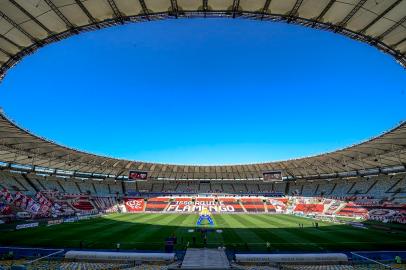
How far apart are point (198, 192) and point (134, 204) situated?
21745mm

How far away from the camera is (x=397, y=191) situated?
54438mm

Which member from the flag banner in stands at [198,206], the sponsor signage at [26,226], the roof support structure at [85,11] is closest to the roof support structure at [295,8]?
the roof support structure at [85,11]

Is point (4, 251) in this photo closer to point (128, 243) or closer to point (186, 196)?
point (128, 243)

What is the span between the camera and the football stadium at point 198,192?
1445cm

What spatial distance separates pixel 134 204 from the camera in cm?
6981

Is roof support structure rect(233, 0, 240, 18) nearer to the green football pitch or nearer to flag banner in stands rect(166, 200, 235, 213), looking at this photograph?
the green football pitch

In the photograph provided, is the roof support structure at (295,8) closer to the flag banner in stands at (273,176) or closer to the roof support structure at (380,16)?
the roof support structure at (380,16)

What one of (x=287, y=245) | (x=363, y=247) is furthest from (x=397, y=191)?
(x=287, y=245)

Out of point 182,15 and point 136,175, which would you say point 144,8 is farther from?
point 136,175

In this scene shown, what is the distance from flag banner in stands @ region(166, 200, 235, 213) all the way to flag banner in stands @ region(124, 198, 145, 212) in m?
7.45

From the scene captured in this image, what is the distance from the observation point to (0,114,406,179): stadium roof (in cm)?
3781

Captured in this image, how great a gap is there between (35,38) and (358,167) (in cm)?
6296

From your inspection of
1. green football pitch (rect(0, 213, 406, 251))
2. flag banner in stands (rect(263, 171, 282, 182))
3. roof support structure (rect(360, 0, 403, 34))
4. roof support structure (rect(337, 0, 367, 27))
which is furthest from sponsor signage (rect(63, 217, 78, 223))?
roof support structure (rect(360, 0, 403, 34))

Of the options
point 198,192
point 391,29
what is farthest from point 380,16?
point 198,192
